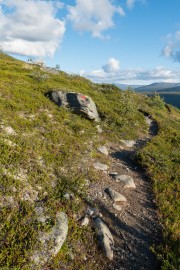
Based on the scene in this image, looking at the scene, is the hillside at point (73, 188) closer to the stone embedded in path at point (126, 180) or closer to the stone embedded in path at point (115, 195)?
the stone embedded in path at point (115, 195)

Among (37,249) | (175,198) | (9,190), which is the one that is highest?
(9,190)

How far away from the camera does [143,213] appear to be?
1315 cm

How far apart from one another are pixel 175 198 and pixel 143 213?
278 cm

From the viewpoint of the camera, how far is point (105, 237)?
425 inches

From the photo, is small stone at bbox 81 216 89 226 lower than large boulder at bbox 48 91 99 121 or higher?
lower

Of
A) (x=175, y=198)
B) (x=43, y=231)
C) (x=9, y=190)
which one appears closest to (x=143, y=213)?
(x=175, y=198)

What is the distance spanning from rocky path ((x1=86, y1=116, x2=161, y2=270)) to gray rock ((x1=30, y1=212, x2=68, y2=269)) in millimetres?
2088


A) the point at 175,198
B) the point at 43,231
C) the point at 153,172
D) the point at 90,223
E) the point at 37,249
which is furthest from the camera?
the point at 153,172

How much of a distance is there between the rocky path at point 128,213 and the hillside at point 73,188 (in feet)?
0.15

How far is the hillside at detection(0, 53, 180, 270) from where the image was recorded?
389 inches

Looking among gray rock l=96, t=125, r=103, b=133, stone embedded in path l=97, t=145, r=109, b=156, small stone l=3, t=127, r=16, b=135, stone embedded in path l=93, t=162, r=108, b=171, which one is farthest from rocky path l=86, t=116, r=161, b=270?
small stone l=3, t=127, r=16, b=135

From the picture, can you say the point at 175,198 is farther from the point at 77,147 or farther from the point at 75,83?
the point at 75,83

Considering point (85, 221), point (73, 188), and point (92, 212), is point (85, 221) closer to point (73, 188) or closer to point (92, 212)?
point (92, 212)

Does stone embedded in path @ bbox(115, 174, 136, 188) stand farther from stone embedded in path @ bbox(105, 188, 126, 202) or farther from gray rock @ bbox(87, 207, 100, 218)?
gray rock @ bbox(87, 207, 100, 218)
